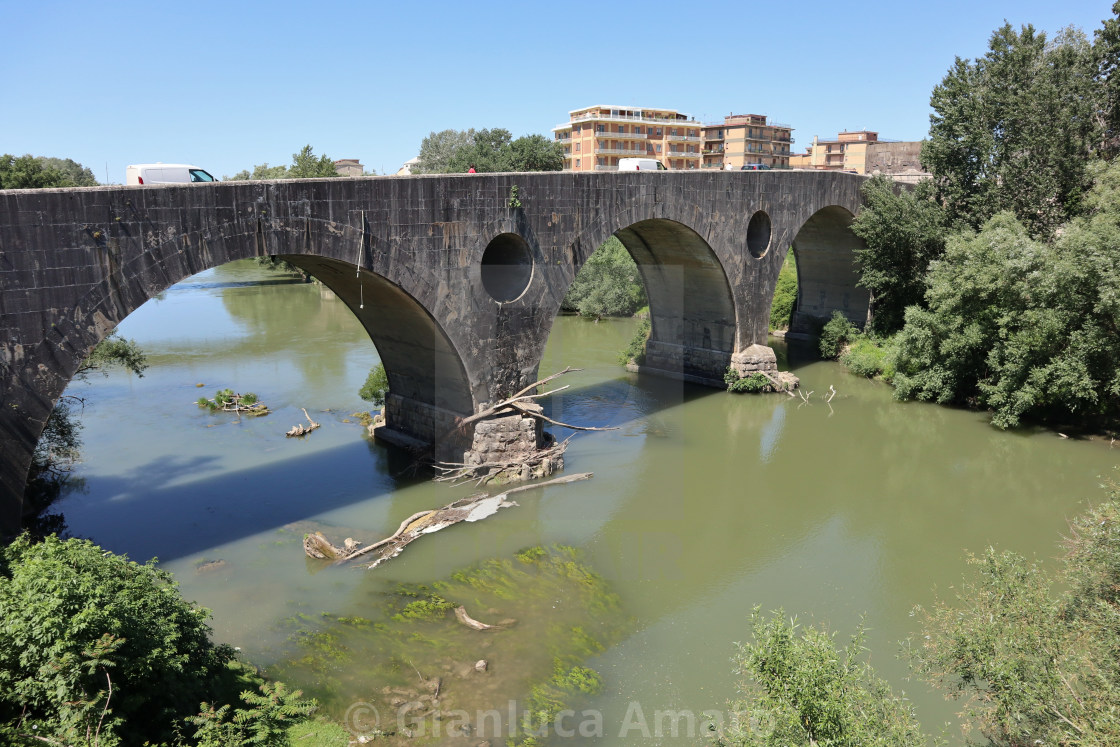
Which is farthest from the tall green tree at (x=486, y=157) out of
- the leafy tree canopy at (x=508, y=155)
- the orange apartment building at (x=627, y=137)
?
the orange apartment building at (x=627, y=137)

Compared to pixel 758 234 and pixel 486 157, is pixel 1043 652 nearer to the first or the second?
pixel 758 234

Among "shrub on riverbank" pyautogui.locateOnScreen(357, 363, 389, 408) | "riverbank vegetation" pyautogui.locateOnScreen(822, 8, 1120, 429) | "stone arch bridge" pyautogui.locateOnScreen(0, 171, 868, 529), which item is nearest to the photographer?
"stone arch bridge" pyautogui.locateOnScreen(0, 171, 868, 529)

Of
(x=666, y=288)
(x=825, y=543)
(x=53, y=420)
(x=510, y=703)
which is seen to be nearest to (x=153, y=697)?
(x=510, y=703)

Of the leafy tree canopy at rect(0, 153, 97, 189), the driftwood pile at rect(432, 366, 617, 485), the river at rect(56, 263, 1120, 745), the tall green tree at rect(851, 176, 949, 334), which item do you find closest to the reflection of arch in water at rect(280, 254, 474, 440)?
the driftwood pile at rect(432, 366, 617, 485)

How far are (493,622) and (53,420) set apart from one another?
33.7 feet

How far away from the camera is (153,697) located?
27.2 feet

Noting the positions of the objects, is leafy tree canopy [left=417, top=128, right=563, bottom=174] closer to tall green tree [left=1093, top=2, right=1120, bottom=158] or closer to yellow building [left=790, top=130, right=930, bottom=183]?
yellow building [left=790, top=130, right=930, bottom=183]

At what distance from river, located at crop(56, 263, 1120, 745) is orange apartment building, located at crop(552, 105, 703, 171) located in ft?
163

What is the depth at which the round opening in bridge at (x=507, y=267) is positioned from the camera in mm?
18578

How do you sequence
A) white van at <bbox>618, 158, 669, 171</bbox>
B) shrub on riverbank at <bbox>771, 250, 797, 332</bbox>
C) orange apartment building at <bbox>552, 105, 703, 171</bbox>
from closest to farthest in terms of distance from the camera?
white van at <bbox>618, 158, 669, 171</bbox> → shrub on riverbank at <bbox>771, 250, 797, 332</bbox> → orange apartment building at <bbox>552, 105, 703, 171</bbox>

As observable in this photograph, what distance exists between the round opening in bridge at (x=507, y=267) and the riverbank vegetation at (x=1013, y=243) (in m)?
Answer: 12.6

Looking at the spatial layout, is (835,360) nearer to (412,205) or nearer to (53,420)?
(412,205)

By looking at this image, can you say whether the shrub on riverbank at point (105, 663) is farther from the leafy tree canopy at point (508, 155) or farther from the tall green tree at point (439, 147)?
the tall green tree at point (439, 147)

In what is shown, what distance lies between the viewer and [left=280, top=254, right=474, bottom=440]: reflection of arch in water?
16.6 metres
